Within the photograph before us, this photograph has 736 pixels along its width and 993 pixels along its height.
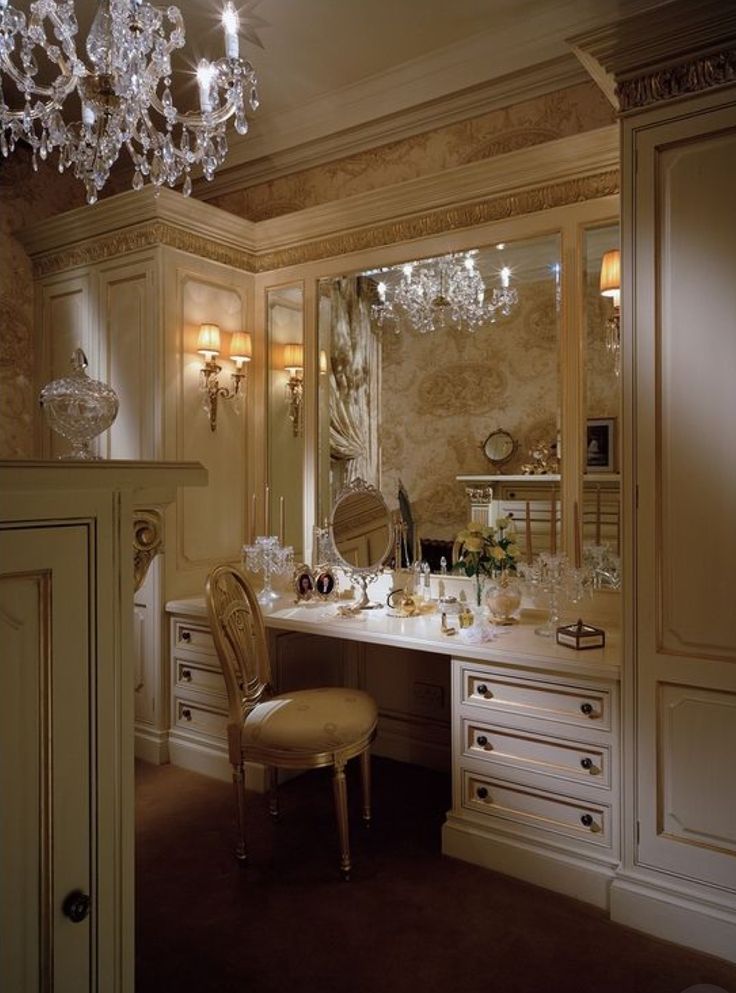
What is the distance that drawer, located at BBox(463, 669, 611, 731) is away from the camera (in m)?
2.20

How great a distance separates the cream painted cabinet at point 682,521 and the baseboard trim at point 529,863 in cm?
10

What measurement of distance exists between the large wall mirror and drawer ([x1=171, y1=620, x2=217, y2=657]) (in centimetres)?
81

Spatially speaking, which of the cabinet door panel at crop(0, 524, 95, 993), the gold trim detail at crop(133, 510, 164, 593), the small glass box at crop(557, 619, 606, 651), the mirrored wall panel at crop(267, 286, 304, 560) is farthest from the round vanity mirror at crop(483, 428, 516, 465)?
the cabinet door panel at crop(0, 524, 95, 993)

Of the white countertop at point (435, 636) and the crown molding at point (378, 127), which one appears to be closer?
the white countertop at point (435, 636)

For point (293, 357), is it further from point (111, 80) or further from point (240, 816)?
point (240, 816)

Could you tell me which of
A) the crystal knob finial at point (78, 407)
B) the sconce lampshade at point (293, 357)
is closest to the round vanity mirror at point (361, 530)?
the sconce lampshade at point (293, 357)

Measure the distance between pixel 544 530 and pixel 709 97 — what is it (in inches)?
62.2

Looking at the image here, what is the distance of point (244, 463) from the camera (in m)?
3.77

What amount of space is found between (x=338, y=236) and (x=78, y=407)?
2.57m

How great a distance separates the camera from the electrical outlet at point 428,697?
327 cm

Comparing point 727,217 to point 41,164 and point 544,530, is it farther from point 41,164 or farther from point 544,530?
point 41,164

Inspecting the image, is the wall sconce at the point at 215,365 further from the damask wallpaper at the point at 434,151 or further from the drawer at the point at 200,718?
the drawer at the point at 200,718

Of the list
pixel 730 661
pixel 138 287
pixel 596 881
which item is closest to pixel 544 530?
pixel 730 661

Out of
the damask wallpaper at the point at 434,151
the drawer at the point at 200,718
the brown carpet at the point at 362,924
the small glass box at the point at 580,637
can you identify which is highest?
the damask wallpaper at the point at 434,151
